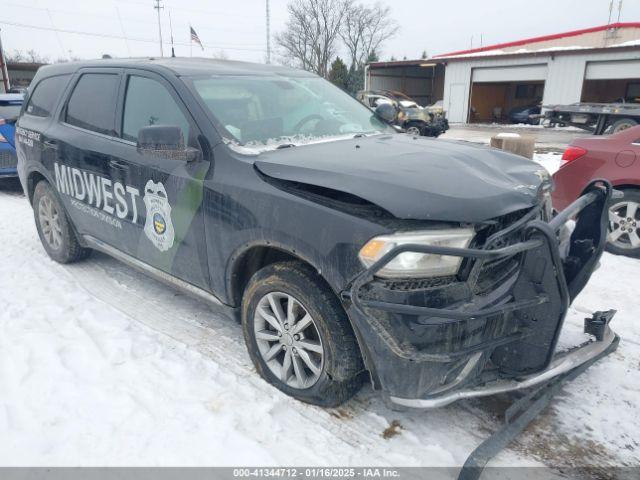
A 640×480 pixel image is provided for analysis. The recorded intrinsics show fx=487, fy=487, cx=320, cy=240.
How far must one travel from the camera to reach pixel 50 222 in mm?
4762

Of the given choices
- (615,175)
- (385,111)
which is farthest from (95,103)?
(615,175)

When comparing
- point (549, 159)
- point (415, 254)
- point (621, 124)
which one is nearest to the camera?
point (415, 254)

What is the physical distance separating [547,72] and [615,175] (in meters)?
23.9

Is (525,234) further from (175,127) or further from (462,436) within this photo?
(175,127)

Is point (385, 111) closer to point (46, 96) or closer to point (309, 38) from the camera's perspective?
point (46, 96)

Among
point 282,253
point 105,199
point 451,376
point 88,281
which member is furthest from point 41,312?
point 451,376

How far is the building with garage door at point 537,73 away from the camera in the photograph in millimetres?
23812

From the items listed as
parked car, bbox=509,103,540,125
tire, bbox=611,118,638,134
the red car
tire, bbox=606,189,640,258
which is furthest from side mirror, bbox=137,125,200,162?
parked car, bbox=509,103,540,125

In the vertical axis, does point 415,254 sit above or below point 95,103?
below

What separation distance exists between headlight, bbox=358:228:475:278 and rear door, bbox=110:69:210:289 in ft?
4.07

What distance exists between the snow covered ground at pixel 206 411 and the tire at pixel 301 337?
0.45ft

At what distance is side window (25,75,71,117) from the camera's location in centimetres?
445

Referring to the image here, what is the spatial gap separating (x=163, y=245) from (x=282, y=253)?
102 centimetres

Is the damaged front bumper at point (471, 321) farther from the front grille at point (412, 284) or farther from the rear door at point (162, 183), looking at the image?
the rear door at point (162, 183)
